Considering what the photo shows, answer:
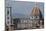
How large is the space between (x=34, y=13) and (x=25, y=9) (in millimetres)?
133

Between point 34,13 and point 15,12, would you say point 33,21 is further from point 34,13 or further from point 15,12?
point 15,12

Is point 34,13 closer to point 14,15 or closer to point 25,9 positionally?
point 25,9

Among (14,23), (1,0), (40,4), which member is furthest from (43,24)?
(1,0)

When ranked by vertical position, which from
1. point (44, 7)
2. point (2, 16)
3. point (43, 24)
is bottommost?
point (43, 24)

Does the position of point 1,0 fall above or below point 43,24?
above

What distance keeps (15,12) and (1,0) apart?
0.23m

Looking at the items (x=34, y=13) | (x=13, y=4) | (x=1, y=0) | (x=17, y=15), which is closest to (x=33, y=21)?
(x=34, y=13)

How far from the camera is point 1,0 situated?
44.8 inches

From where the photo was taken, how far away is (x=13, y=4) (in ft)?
3.87

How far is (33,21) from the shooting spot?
1.22m

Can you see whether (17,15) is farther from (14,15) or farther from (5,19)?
(5,19)

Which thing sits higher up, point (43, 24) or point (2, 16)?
point (2, 16)

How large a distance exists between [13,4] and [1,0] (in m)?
0.16

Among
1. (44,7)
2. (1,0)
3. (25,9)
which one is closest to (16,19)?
(25,9)
